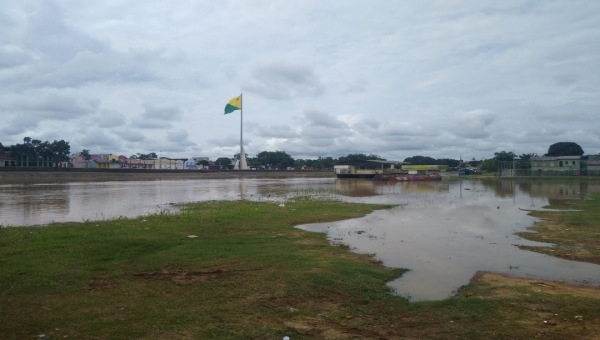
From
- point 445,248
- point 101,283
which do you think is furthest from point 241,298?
point 445,248

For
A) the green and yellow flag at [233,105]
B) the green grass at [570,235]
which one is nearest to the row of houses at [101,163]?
the green and yellow flag at [233,105]

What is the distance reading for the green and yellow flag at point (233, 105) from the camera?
316 ft

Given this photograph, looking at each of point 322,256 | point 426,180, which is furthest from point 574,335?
point 426,180

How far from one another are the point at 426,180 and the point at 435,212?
200ft

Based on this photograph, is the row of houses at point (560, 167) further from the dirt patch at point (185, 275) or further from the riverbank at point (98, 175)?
the dirt patch at point (185, 275)

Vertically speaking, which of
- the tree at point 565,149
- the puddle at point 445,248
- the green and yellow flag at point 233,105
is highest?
the green and yellow flag at point 233,105

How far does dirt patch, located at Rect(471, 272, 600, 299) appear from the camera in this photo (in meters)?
9.38

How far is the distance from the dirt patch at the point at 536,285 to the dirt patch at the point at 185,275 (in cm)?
600

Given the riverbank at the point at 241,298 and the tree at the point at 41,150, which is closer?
the riverbank at the point at 241,298

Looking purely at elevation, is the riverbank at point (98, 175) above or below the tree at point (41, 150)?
below

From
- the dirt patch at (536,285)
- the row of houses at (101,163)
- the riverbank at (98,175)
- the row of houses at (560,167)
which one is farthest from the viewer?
the row of houses at (101,163)

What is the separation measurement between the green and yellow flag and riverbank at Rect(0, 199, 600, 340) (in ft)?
276

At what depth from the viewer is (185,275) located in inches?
399

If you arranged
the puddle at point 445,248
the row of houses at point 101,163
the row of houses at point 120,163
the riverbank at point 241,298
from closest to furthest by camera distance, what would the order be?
1. the riverbank at point 241,298
2. the puddle at point 445,248
3. the row of houses at point 101,163
4. the row of houses at point 120,163
